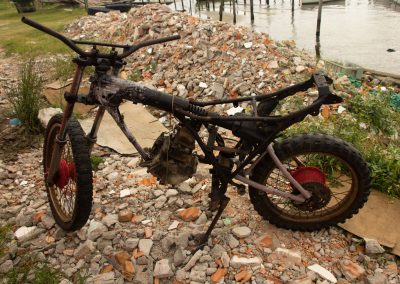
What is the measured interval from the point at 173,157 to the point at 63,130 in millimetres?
905

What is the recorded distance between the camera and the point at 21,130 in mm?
4863

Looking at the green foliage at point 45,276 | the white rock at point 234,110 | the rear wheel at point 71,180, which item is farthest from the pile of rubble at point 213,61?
the green foliage at point 45,276

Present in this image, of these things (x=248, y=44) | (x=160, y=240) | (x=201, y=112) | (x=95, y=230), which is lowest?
(x=160, y=240)

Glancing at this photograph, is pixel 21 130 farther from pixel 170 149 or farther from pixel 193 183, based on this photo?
pixel 170 149

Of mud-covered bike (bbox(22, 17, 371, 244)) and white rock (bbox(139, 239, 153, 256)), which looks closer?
mud-covered bike (bbox(22, 17, 371, 244))

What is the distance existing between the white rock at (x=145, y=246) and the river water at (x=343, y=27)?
1361 cm

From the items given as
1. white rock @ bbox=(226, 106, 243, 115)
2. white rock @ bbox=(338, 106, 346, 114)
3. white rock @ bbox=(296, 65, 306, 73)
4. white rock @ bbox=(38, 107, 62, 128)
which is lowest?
white rock @ bbox=(338, 106, 346, 114)

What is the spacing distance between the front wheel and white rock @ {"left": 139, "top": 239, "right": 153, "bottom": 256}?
0.98 metres

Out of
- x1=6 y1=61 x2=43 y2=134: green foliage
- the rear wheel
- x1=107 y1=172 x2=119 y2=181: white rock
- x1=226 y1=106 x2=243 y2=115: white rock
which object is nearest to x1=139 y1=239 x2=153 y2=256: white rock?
the rear wheel

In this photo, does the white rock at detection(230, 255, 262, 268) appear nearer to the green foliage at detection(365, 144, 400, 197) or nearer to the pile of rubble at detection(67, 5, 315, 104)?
the green foliage at detection(365, 144, 400, 197)

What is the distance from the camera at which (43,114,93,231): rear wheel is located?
2.56 metres

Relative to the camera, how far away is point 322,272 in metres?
2.70

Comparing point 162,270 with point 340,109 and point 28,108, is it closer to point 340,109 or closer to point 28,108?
point 28,108

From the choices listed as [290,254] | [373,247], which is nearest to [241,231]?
[290,254]
